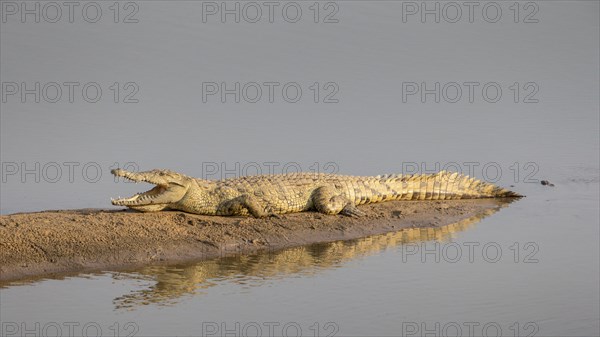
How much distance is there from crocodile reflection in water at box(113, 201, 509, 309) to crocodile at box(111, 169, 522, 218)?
1.03 metres

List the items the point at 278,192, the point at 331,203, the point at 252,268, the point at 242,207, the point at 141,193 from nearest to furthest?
the point at 252,268 < the point at 141,193 < the point at 242,207 < the point at 278,192 < the point at 331,203

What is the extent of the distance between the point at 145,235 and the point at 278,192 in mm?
2190

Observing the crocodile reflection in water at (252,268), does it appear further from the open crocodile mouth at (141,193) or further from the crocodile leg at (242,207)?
the open crocodile mouth at (141,193)

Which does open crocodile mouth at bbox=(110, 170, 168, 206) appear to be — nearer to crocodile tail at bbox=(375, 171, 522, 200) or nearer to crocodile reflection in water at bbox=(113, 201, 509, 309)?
crocodile reflection in water at bbox=(113, 201, 509, 309)

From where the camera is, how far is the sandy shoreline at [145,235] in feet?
42.1

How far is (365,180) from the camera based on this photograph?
52.9 feet

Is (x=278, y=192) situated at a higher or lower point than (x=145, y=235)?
higher

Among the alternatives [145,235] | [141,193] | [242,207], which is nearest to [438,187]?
[242,207]

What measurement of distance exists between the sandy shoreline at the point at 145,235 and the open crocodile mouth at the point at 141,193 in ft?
0.51

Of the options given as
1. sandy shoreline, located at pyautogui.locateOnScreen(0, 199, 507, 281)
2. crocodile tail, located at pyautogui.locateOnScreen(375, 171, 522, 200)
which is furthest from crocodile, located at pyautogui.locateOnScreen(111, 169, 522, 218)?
sandy shoreline, located at pyautogui.locateOnScreen(0, 199, 507, 281)

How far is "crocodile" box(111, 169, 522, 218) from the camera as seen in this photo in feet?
48.1

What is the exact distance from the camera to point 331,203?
15305mm

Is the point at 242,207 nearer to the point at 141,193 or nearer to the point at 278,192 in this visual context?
the point at 278,192

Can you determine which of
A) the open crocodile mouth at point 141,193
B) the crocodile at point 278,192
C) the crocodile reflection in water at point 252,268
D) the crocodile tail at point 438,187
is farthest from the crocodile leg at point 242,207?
the crocodile tail at point 438,187
